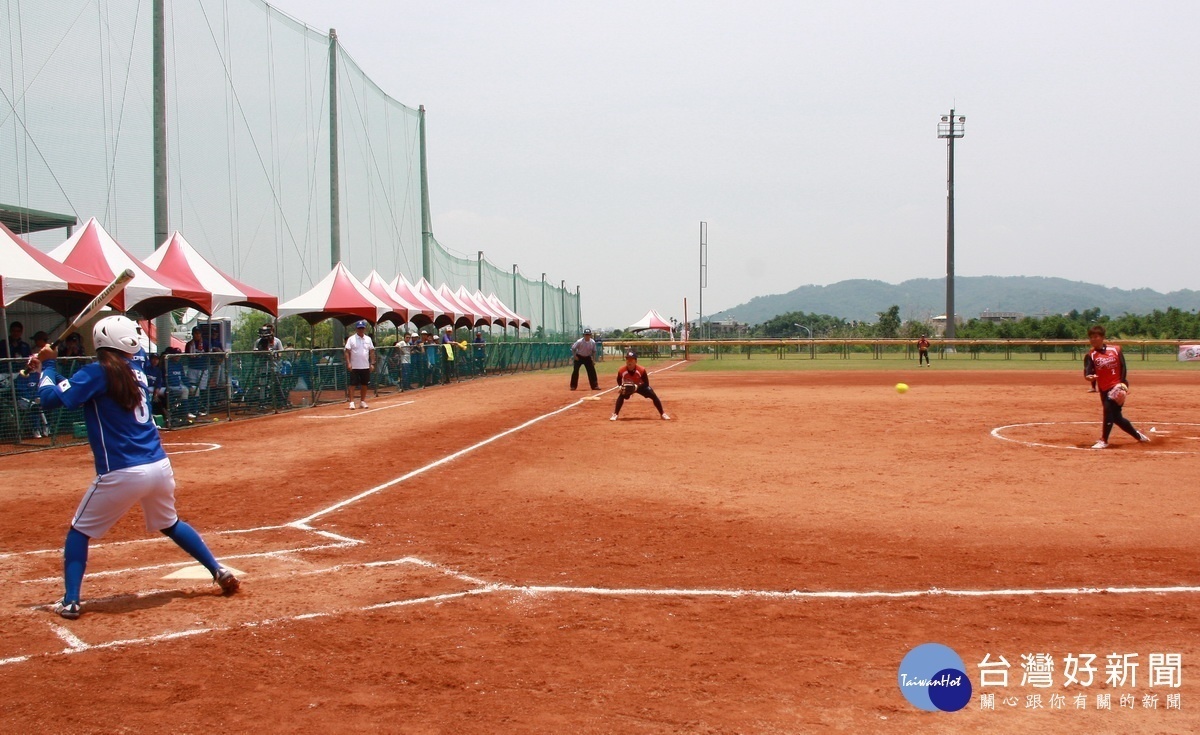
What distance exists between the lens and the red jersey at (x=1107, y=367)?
14672mm

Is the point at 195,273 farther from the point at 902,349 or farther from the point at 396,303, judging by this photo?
the point at 902,349

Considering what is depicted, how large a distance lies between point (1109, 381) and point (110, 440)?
1380 cm

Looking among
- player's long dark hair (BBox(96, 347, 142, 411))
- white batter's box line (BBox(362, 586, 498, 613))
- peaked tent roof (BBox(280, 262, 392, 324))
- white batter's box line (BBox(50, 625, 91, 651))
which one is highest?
peaked tent roof (BBox(280, 262, 392, 324))

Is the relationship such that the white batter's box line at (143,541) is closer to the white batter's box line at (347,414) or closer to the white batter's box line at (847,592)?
the white batter's box line at (847,592)

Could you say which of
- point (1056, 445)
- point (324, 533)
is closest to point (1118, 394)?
point (1056, 445)

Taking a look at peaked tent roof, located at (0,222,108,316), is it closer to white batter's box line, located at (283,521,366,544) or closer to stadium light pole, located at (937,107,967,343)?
white batter's box line, located at (283,521,366,544)

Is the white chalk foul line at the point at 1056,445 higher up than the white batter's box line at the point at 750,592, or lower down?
higher up

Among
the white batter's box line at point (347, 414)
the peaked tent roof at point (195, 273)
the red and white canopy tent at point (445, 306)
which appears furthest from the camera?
the red and white canopy tent at point (445, 306)

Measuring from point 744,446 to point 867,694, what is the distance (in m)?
10.7

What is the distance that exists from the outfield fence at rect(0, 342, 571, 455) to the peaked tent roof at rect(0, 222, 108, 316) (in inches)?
48.6

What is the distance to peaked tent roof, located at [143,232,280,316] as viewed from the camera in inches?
846

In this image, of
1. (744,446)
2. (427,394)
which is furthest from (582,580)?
(427,394)

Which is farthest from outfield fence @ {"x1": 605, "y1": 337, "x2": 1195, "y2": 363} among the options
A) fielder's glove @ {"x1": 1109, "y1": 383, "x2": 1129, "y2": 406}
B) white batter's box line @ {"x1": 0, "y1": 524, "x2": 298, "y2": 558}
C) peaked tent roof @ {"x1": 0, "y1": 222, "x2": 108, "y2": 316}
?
white batter's box line @ {"x1": 0, "y1": 524, "x2": 298, "y2": 558}

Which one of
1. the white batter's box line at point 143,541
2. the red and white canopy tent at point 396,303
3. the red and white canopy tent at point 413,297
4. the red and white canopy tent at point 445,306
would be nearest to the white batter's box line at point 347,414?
the red and white canopy tent at point 396,303
